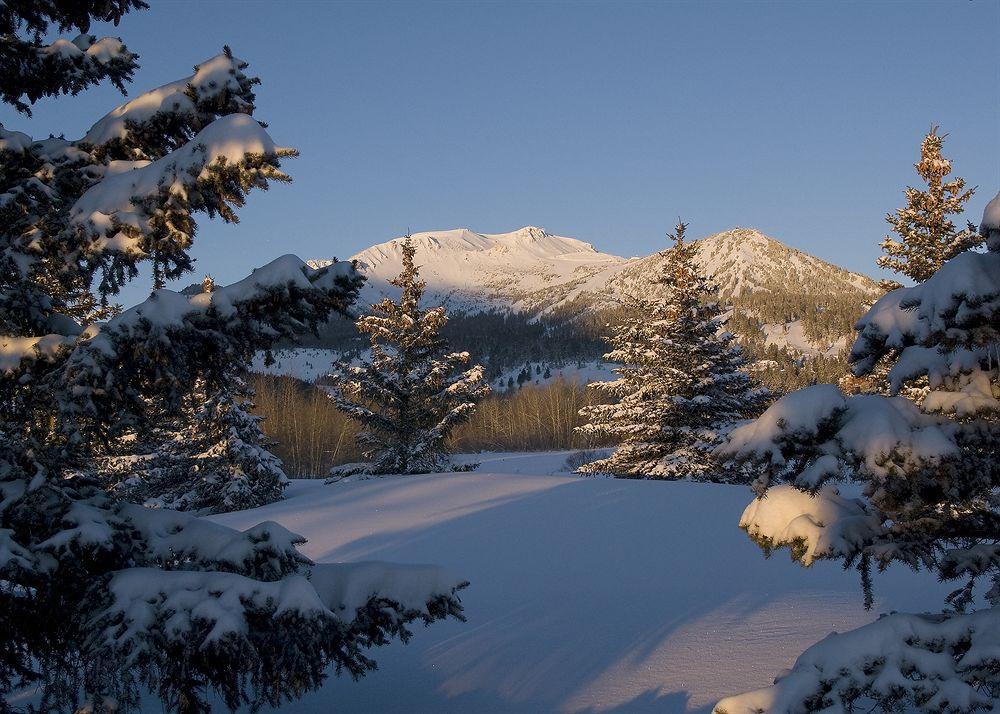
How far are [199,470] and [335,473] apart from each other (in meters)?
5.02

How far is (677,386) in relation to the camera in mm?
18609

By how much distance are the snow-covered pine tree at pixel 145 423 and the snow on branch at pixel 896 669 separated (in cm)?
176

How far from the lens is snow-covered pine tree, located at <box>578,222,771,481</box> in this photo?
18.5 metres

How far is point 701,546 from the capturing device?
9273mm

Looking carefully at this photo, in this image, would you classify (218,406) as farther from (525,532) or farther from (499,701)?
(499,701)

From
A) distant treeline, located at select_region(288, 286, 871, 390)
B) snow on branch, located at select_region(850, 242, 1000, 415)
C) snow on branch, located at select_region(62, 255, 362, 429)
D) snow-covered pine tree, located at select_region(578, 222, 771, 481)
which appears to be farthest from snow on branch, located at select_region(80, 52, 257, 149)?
distant treeline, located at select_region(288, 286, 871, 390)

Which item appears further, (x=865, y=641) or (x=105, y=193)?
(x=105, y=193)

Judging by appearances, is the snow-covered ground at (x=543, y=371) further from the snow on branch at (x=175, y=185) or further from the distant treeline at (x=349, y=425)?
the snow on branch at (x=175, y=185)

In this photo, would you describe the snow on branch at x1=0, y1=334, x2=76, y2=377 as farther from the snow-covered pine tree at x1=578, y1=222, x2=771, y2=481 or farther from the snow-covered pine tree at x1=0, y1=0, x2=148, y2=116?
the snow-covered pine tree at x1=578, y1=222, x2=771, y2=481

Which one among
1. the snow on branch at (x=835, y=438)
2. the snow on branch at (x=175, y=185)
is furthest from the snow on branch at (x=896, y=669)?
the snow on branch at (x=175, y=185)

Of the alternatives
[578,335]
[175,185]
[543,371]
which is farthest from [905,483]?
[578,335]

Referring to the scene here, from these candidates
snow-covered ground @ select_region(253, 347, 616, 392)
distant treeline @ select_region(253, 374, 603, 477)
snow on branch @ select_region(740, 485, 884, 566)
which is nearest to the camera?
snow on branch @ select_region(740, 485, 884, 566)

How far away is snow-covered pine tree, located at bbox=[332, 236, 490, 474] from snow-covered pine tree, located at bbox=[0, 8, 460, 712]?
16.3 meters

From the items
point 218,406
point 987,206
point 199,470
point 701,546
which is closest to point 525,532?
point 701,546
